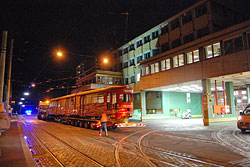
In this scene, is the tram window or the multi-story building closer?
the tram window

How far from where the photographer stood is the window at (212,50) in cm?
1934

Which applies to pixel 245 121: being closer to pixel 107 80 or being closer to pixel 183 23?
pixel 183 23

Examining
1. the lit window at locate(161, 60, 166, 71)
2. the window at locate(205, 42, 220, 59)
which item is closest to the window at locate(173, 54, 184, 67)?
the lit window at locate(161, 60, 166, 71)

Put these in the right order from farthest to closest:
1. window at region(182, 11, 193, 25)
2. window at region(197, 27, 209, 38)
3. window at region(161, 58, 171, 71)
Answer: window at region(182, 11, 193, 25)
window at region(161, 58, 171, 71)
window at region(197, 27, 209, 38)

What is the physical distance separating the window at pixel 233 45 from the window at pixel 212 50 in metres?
0.85

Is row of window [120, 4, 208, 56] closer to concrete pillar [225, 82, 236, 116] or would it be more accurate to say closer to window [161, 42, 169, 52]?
window [161, 42, 169, 52]

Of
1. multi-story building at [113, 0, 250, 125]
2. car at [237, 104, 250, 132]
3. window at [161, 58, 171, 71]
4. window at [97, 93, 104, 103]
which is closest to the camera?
car at [237, 104, 250, 132]

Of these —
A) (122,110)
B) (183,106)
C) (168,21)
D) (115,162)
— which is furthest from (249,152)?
(183,106)

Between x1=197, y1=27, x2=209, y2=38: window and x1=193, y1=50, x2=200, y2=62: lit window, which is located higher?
x1=197, y1=27, x2=209, y2=38: window

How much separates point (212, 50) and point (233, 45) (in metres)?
2.12

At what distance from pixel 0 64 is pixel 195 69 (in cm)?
1876

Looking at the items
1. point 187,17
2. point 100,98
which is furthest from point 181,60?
point 100,98

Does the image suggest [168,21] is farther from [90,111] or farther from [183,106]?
[90,111]

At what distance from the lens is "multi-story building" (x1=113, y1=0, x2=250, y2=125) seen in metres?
18.4
